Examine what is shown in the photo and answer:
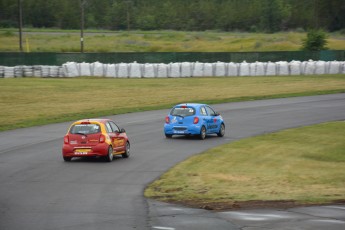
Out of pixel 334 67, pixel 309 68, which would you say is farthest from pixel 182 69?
pixel 334 67

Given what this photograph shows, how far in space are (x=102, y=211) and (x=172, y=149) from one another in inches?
459

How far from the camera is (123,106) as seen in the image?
45875 mm

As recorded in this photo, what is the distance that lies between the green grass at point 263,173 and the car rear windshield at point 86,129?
3105 millimetres

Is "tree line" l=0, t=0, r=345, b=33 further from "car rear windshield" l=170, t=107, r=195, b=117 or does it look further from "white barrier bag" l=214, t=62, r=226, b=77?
"car rear windshield" l=170, t=107, r=195, b=117

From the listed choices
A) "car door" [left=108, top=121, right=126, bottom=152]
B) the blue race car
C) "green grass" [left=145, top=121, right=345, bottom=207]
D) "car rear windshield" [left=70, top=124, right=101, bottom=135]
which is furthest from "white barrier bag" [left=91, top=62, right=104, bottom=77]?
"car rear windshield" [left=70, top=124, right=101, bottom=135]

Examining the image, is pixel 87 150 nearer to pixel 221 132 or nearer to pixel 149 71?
pixel 221 132

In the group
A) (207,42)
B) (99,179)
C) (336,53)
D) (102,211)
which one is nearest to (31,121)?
(99,179)

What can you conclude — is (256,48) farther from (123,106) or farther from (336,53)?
(123,106)

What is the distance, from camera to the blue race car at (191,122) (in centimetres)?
3030

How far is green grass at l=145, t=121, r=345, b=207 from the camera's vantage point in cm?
1795

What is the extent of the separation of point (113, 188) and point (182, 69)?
45.5 metres

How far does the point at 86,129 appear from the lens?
2442 centimetres

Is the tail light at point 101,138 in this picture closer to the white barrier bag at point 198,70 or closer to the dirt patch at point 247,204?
the dirt patch at point 247,204

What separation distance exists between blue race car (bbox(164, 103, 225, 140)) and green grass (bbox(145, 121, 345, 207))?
1956 mm
